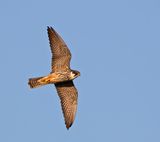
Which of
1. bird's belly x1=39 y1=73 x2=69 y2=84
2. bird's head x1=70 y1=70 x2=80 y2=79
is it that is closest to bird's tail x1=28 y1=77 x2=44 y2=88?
bird's belly x1=39 y1=73 x2=69 y2=84

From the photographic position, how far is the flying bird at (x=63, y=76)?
22828 mm

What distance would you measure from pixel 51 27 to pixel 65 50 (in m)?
1.09

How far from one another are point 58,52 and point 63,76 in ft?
3.35

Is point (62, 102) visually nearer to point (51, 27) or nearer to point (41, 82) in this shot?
point (41, 82)

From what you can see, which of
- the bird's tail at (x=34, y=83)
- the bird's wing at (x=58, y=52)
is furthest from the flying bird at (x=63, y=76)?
the bird's tail at (x=34, y=83)

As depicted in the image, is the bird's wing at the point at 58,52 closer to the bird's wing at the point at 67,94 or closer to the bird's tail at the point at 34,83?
the bird's wing at the point at 67,94

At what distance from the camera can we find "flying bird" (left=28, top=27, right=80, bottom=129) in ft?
74.9

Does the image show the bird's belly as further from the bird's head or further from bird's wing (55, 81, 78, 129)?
bird's wing (55, 81, 78, 129)

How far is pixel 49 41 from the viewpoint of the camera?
23.0 meters

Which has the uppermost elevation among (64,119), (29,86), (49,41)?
(49,41)

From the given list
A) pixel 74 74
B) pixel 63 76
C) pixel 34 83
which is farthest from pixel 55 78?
pixel 34 83

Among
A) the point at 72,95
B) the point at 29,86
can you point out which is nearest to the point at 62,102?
the point at 72,95

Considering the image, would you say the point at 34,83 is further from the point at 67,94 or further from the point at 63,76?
the point at 67,94

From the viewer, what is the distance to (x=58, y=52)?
23.2 m
